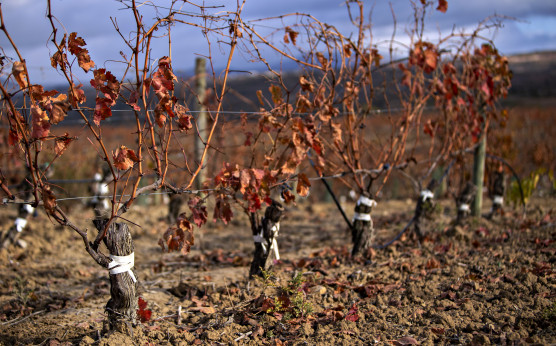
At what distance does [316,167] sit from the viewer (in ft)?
11.8

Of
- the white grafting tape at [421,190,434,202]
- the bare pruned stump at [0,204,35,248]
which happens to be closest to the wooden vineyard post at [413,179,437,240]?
the white grafting tape at [421,190,434,202]

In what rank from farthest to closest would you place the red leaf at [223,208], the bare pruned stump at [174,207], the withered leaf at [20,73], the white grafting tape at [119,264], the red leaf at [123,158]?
the bare pruned stump at [174,207]
the red leaf at [223,208]
the white grafting tape at [119,264]
the red leaf at [123,158]
the withered leaf at [20,73]

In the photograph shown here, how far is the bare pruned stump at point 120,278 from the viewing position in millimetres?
2531

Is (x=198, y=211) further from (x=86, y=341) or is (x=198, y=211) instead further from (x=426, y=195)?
(x=426, y=195)

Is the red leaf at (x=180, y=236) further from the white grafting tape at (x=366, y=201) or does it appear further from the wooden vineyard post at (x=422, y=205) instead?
the wooden vineyard post at (x=422, y=205)

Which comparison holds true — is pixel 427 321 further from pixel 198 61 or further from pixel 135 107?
pixel 198 61

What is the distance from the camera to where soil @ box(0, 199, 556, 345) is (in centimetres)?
254

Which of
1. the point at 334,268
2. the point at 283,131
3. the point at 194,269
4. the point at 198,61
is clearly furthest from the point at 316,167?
the point at 198,61

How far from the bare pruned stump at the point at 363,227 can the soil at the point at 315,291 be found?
97mm

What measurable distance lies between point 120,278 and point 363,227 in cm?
203

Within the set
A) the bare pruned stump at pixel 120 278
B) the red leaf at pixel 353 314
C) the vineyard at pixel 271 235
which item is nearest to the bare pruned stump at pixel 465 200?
the vineyard at pixel 271 235

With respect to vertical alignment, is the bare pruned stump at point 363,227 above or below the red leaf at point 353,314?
above

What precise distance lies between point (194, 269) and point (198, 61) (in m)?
2.98

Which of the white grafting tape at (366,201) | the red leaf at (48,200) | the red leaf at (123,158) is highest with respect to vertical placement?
the red leaf at (123,158)
